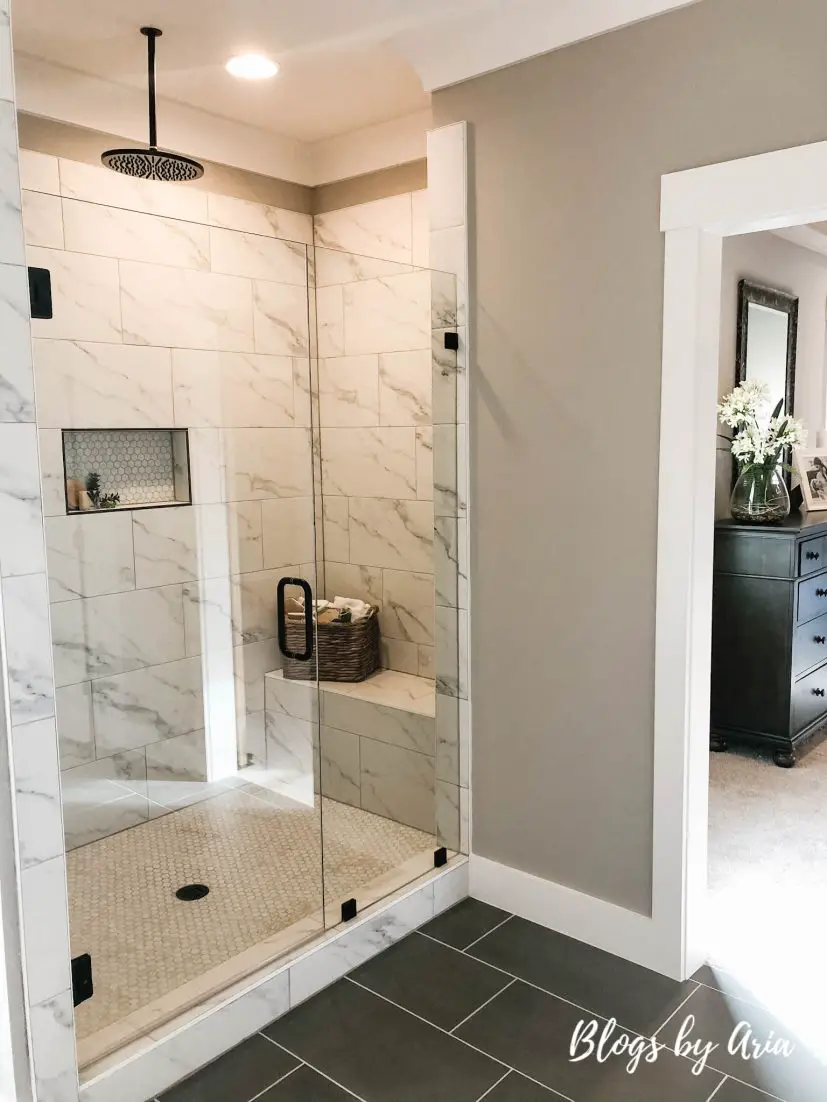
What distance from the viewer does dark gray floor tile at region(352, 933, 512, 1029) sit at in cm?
231

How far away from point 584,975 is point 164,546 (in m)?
1.60

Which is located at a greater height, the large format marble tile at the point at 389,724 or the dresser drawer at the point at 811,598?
the dresser drawer at the point at 811,598

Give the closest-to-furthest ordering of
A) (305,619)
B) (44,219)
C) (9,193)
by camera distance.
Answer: (9,193) → (44,219) → (305,619)

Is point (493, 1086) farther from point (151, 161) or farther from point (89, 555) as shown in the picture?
point (151, 161)

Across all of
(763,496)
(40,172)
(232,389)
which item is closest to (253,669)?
(232,389)

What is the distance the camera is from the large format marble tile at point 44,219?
6.26ft

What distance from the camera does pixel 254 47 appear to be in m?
2.68

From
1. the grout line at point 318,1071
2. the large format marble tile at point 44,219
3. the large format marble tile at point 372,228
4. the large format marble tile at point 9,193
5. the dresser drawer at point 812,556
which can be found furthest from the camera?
the dresser drawer at point 812,556

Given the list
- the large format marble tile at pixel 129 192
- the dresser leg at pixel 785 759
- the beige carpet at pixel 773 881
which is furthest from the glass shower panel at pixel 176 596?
the dresser leg at pixel 785 759

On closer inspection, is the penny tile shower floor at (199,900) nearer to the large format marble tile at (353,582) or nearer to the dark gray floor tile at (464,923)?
the dark gray floor tile at (464,923)

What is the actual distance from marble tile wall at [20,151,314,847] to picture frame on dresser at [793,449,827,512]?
2836 millimetres

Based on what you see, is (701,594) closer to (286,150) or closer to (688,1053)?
(688,1053)

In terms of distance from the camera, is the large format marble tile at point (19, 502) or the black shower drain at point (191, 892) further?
the black shower drain at point (191, 892)

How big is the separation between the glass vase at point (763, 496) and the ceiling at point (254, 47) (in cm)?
204
